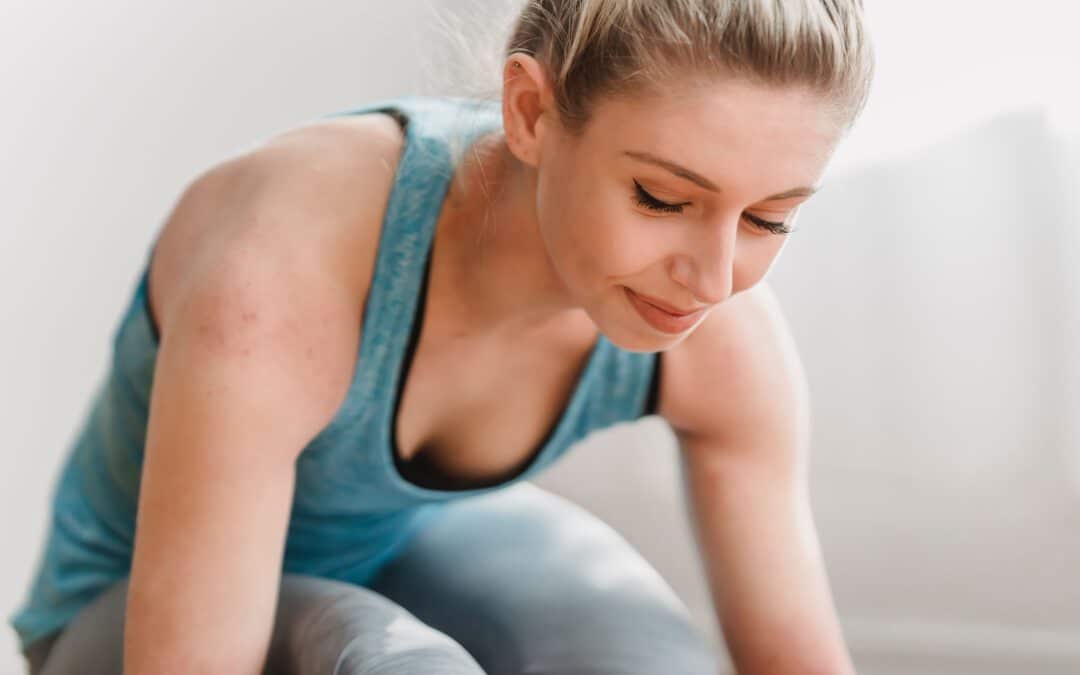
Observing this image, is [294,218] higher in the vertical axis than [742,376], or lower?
higher

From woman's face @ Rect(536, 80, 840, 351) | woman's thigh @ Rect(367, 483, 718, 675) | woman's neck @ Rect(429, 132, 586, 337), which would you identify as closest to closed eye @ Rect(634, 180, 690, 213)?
→ woman's face @ Rect(536, 80, 840, 351)

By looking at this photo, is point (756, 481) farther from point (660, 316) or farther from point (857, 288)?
point (857, 288)

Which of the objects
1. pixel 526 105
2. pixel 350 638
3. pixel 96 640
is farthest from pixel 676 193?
pixel 96 640

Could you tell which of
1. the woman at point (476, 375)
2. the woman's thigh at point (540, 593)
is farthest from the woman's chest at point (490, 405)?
the woman's thigh at point (540, 593)

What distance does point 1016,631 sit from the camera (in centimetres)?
174

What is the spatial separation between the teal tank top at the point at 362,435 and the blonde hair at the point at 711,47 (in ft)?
0.58

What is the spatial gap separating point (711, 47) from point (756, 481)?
0.42 meters

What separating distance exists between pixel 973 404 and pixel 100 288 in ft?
3.81

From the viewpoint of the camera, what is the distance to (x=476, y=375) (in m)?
1.09

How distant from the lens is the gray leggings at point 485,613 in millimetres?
932

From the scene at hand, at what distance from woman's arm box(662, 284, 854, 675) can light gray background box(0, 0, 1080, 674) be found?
64 centimetres

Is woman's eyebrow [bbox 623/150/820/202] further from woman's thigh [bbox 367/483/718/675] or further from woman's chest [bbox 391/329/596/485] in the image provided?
woman's thigh [bbox 367/483/718/675]

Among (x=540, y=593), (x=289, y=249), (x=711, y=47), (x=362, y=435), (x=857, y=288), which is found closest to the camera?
(x=711, y=47)

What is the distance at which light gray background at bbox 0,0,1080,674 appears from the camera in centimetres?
164
